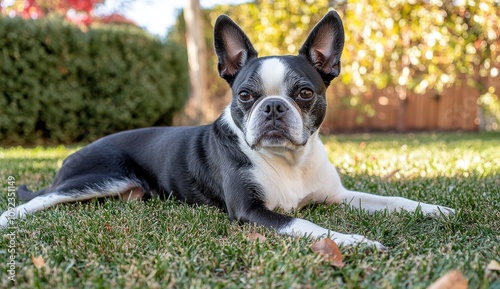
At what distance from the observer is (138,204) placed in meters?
3.53

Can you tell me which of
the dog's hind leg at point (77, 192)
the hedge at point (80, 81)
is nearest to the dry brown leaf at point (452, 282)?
the dog's hind leg at point (77, 192)

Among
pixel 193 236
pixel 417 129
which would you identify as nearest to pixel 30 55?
pixel 193 236

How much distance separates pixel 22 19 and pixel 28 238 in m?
8.56

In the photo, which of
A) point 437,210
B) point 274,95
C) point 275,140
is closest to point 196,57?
point 274,95

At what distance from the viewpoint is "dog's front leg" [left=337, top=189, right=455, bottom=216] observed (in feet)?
10.2

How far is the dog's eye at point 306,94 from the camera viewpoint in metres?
3.25

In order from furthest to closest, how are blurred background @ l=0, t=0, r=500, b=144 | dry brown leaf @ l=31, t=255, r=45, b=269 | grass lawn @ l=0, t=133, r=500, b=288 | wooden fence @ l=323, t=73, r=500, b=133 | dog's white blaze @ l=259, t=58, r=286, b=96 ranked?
wooden fence @ l=323, t=73, r=500, b=133
blurred background @ l=0, t=0, r=500, b=144
dog's white blaze @ l=259, t=58, r=286, b=96
dry brown leaf @ l=31, t=255, r=45, b=269
grass lawn @ l=0, t=133, r=500, b=288

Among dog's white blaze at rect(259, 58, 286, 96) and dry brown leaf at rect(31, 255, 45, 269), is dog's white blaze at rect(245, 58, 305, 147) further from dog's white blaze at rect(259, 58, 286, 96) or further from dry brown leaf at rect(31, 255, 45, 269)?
dry brown leaf at rect(31, 255, 45, 269)

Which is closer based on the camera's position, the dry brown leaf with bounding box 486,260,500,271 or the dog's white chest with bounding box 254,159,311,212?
the dry brown leaf with bounding box 486,260,500,271

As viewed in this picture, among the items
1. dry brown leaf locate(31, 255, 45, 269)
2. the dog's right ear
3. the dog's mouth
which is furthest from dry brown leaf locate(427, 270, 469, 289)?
the dog's right ear

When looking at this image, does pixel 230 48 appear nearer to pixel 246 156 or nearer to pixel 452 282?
pixel 246 156

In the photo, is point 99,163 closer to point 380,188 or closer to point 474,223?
point 380,188

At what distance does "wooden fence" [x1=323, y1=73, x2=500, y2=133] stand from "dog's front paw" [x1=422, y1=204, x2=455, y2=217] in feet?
43.9

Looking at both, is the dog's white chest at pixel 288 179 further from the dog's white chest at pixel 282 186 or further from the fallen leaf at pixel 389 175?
the fallen leaf at pixel 389 175
